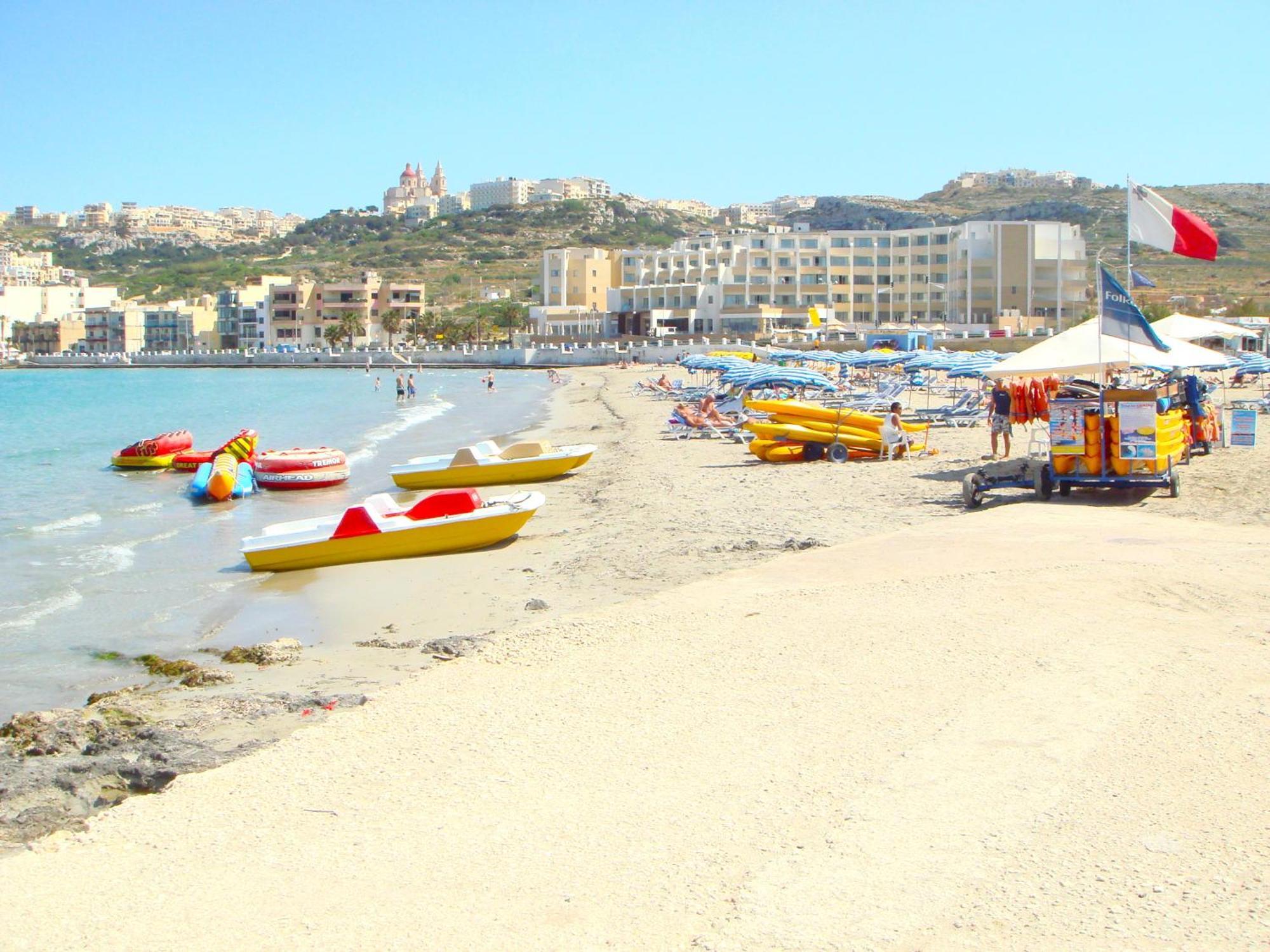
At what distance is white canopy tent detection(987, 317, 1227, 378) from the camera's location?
14.3m

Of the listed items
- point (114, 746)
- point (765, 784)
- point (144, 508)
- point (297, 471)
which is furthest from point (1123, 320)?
point (144, 508)

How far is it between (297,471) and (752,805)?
60.9 ft

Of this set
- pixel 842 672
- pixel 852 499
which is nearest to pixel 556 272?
pixel 852 499

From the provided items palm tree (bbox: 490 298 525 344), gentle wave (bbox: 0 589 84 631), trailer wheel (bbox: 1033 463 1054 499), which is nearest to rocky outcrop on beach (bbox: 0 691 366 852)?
gentle wave (bbox: 0 589 84 631)

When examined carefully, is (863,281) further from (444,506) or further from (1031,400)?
(444,506)

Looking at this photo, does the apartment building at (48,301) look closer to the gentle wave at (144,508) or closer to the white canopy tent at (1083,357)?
the gentle wave at (144,508)

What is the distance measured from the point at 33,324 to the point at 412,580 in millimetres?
154997

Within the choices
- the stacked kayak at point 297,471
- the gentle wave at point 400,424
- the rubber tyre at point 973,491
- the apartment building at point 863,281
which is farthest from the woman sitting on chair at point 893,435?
the apartment building at point 863,281

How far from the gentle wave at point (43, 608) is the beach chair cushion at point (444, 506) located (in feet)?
12.1

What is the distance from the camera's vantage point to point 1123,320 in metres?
13.6

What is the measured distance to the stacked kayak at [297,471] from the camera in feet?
72.8

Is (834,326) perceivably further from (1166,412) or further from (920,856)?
(920,856)

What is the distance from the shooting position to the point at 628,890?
4.41m

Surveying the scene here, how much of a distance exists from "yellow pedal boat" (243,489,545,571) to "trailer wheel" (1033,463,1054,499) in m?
6.04
